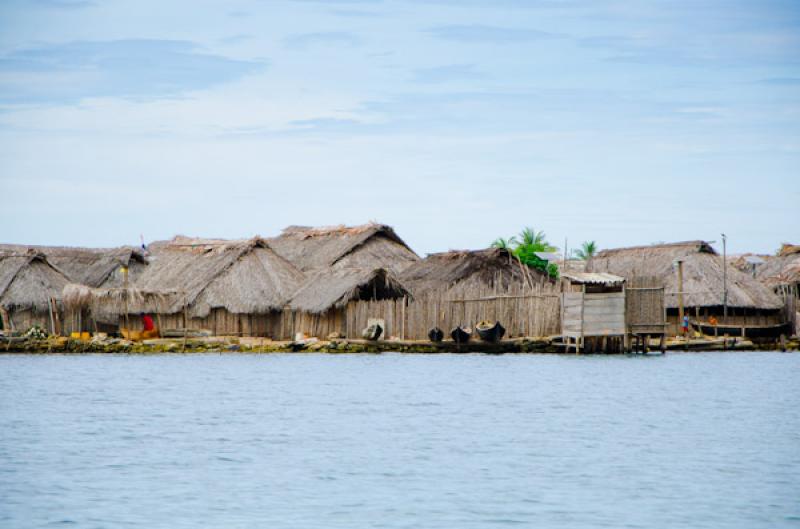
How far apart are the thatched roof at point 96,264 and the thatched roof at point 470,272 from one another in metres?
15.5

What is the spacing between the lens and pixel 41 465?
59.5 ft

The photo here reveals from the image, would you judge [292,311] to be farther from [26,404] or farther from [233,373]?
[26,404]

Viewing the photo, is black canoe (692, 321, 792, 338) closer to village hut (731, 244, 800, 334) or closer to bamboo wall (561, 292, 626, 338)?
village hut (731, 244, 800, 334)

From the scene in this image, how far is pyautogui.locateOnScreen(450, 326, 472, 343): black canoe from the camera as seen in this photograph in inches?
1646

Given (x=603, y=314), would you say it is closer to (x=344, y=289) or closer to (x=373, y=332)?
(x=373, y=332)

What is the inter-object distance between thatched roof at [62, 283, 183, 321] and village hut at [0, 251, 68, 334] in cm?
284

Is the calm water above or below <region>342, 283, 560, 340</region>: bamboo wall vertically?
below

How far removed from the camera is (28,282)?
5272cm

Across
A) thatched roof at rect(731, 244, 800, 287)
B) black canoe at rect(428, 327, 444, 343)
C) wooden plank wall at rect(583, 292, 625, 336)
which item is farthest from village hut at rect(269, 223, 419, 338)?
thatched roof at rect(731, 244, 800, 287)

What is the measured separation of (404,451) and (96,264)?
139 feet

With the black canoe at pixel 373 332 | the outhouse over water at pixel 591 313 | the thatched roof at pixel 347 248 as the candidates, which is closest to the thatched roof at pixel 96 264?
the thatched roof at pixel 347 248

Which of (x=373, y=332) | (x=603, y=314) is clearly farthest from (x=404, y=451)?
(x=373, y=332)

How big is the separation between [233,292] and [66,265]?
52.0 feet

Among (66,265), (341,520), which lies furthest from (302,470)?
(66,265)
